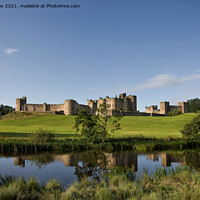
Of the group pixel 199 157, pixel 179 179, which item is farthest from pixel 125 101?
pixel 179 179

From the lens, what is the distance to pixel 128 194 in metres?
8.61

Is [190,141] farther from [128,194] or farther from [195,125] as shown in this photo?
[128,194]

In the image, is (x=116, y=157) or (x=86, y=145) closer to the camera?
(x=116, y=157)

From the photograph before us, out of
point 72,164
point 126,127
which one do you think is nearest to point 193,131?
point 72,164

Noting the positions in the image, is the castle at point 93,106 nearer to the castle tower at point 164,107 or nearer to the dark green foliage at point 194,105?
the castle tower at point 164,107

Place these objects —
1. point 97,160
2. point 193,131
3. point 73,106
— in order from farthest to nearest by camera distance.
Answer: point 73,106 → point 193,131 → point 97,160

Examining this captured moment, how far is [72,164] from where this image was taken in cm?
1581

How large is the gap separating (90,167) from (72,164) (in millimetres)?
1594

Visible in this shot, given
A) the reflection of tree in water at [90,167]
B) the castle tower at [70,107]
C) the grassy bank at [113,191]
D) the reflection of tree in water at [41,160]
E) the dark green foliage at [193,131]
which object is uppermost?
the castle tower at [70,107]

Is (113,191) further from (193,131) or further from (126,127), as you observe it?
(126,127)

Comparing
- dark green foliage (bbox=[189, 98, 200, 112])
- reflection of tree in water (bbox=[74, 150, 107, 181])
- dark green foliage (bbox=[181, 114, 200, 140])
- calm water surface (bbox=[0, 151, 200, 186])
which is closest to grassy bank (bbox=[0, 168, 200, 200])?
calm water surface (bbox=[0, 151, 200, 186])

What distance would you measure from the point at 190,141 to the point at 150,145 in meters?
5.91

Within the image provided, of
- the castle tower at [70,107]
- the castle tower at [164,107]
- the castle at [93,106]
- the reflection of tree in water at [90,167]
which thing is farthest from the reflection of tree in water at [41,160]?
the castle tower at [164,107]

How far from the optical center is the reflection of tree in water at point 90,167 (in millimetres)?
13062
